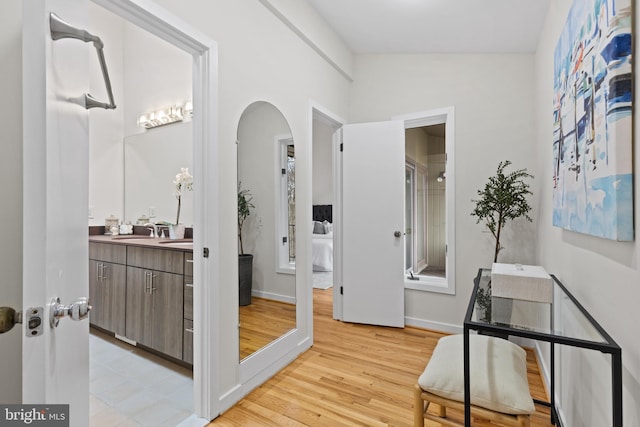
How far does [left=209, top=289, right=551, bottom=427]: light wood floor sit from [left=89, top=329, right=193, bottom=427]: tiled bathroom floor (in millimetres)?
370

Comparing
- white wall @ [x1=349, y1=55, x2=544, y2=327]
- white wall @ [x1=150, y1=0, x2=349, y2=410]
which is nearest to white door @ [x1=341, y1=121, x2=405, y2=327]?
white wall @ [x1=349, y1=55, x2=544, y2=327]

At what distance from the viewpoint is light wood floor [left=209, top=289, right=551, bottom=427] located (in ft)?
5.98

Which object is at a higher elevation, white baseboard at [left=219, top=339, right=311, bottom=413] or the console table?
the console table

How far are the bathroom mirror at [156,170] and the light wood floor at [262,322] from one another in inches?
52.9

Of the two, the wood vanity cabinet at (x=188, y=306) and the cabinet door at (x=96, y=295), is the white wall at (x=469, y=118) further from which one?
the cabinet door at (x=96, y=295)

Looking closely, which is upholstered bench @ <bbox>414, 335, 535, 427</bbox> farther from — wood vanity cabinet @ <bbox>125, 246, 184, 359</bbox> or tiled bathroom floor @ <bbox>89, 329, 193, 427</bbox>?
wood vanity cabinet @ <bbox>125, 246, 184, 359</bbox>

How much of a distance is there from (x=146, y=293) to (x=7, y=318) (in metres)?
1.90

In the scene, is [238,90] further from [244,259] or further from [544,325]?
[544,325]

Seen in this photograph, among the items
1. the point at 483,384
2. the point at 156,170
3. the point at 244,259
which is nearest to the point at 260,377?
the point at 244,259

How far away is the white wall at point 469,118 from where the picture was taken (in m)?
2.78

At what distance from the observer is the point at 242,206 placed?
2150mm

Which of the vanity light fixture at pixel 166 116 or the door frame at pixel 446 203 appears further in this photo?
the vanity light fixture at pixel 166 116

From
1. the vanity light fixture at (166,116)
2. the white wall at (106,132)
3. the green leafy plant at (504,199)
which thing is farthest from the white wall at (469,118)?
the white wall at (106,132)

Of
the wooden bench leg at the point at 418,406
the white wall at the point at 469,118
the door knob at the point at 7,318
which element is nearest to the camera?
the door knob at the point at 7,318
